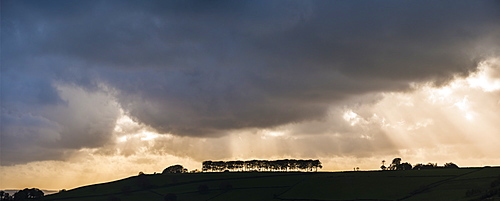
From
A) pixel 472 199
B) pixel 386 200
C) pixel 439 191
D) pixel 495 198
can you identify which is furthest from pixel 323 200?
pixel 495 198

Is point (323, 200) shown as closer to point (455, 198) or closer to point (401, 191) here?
point (401, 191)

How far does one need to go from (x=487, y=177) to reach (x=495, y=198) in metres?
70.0

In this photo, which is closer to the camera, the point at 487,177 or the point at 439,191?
the point at 439,191

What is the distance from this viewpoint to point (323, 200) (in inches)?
7840

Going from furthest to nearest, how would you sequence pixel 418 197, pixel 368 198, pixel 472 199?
pixel 368 198, pixel 418 197, pixel 472 199

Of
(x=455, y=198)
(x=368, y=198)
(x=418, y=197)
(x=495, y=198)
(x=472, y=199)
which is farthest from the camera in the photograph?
(x=368, y=198)

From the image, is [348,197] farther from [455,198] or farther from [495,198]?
[495,198]

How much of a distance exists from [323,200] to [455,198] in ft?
177

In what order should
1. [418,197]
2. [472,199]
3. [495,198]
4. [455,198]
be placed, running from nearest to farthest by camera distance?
[495,198] < [472,199] < [455,198] < [418,197]

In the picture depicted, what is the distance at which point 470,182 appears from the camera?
188m

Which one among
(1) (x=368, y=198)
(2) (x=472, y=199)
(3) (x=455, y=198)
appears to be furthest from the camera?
(1) (x=368, y=198)

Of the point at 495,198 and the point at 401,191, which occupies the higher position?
the point at 401,191

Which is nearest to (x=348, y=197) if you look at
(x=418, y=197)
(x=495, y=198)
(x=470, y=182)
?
(x=418, y=197)

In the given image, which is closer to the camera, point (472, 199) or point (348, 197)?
point (472, 199)
